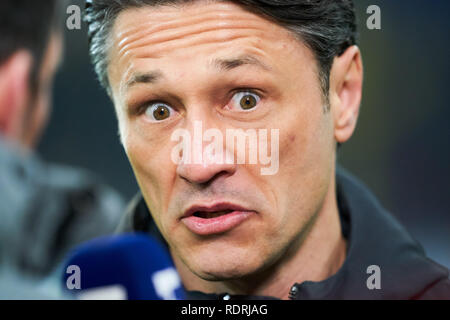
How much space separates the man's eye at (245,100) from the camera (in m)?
1.05

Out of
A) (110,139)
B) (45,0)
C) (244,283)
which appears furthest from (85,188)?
(244,283)

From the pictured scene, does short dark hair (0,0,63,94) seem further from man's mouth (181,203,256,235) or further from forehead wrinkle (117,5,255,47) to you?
man's mouth (181,203,256,235)

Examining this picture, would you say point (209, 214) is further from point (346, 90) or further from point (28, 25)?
point (28, 25)

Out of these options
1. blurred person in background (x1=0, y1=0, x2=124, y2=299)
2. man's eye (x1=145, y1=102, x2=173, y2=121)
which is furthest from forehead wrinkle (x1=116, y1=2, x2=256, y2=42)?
blurred person in background (x1=0, y1=0, x2=124, y2=299)

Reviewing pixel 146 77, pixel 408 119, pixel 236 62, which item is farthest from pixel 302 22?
pixel 408 119

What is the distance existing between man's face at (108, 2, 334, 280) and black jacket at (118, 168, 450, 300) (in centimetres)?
11

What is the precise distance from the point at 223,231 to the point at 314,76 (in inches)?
12.5

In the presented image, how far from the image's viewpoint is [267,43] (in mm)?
1042

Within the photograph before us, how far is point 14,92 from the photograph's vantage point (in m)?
1.63

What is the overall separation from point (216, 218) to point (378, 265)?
330 mm

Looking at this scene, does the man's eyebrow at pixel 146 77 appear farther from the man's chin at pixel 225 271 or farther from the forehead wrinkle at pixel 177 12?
the man's chin at pixel 225 271

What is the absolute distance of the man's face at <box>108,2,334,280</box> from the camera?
102 centimetres

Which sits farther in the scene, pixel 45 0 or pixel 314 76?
pixel 45 0
